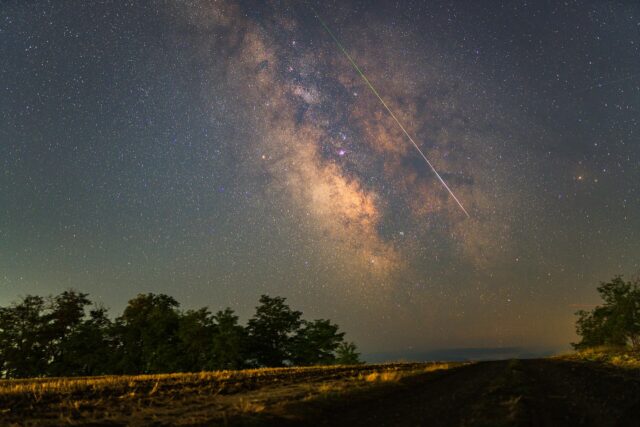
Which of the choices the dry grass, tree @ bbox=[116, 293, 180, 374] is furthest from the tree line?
the dry grass

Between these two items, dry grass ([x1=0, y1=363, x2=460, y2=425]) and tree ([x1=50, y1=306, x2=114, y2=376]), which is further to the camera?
tree ([x1=50, y1=306, x2=114, y2=376])

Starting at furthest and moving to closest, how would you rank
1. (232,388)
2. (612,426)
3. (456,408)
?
1. (232,388)
2. (456,408)
3. (612,426)

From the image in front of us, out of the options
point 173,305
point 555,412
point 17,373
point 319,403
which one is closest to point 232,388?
point 319,403

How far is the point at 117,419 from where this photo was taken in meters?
10.3

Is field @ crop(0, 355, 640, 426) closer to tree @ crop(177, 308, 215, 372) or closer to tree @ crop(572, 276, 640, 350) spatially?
tree @ crop(177, 308, 215, 372)

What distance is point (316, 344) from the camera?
2596 inches

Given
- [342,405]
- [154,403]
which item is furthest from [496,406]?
[154,403]

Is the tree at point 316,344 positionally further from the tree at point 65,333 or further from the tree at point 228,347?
the tree at point 65,333

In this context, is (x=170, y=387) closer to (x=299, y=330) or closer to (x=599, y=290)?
(x=299, y=330)

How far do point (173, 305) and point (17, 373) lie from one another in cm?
2351

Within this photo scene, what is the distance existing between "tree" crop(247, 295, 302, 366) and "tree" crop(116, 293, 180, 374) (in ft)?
39.6

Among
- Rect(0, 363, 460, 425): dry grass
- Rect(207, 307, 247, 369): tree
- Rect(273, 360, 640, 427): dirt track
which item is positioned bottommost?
Rect(273, 360, 640, 427): dirt track

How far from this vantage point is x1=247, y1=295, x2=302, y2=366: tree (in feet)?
206

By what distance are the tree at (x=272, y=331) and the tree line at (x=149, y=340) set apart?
15 centimetres
